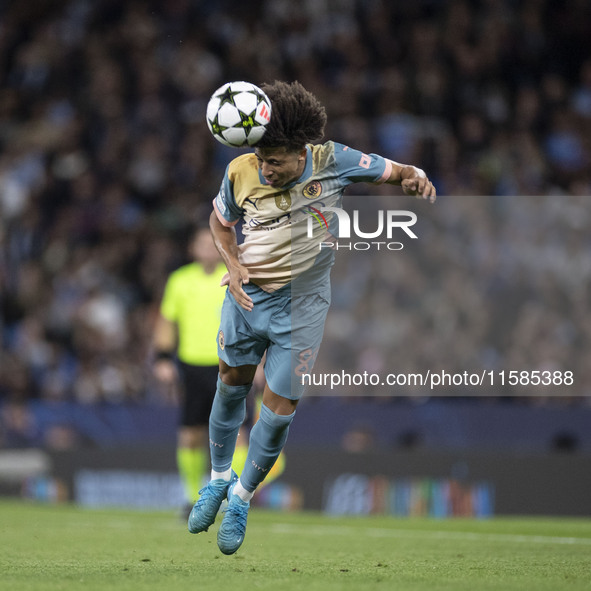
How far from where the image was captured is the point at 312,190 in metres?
6.10

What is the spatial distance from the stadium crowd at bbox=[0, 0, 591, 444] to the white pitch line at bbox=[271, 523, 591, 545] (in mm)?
3019

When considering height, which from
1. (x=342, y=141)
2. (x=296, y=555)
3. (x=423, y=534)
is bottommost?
(x=296, y=555)

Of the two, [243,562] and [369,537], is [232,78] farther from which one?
[243,562]

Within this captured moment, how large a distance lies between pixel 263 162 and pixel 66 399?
8715mm

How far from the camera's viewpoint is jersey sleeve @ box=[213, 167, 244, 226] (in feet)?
20.3

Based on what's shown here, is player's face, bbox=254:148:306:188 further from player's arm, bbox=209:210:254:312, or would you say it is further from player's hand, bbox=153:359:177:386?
player's hand, bbox=153:359:177:386

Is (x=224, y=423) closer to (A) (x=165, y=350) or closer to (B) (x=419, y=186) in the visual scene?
(B) (x=419, y=186)

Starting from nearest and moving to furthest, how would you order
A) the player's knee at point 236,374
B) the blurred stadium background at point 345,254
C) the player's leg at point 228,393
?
the player's leg at point 228,393 < the player's knee at point 236,374 < the blurred stadium background at point 345,254

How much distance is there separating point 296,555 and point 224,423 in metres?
0.96

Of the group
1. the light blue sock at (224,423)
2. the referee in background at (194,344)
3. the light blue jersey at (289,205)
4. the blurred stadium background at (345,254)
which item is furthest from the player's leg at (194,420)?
the light blue jersey at (289,205)

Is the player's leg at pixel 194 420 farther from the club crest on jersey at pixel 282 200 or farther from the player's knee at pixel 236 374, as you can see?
the club crest on jersey at pixel 282 200

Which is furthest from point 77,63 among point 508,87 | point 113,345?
point 508,87

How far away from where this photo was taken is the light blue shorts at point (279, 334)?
242 inches

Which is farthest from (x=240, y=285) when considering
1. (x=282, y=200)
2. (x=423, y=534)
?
(x=423, y=534)
